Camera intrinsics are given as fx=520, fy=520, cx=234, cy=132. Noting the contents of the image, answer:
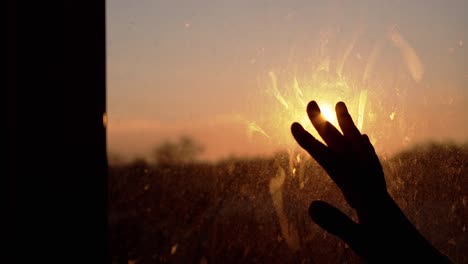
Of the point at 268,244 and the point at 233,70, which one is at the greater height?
the point at 233,70

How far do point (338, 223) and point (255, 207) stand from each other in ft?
0.93

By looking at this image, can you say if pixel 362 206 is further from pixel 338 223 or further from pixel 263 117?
pixel 263 117

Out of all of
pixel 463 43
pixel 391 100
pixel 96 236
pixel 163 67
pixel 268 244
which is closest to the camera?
pixel 96 236

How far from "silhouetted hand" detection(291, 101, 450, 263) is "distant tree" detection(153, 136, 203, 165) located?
198mm

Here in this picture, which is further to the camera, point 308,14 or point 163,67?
point 308,14

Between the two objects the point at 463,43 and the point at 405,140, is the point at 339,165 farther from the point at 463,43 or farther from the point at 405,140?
the point at 463,43

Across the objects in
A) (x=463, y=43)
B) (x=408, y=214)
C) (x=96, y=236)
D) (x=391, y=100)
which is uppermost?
(x=463, y=43)

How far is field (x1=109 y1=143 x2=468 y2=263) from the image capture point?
79 centimetres

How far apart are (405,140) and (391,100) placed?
0.10m

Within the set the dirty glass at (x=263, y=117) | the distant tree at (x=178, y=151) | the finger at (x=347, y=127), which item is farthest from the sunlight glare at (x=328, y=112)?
the distant tree at (x=178, y=151)

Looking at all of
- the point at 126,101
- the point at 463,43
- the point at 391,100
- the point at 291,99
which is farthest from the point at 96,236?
the point at 463,43

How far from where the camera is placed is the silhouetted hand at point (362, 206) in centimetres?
72

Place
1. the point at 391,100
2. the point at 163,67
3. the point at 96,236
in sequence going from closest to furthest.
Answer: the point at 96,236, the point at 163,67, the point at 391,100

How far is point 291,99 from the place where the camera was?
1.01 metres
